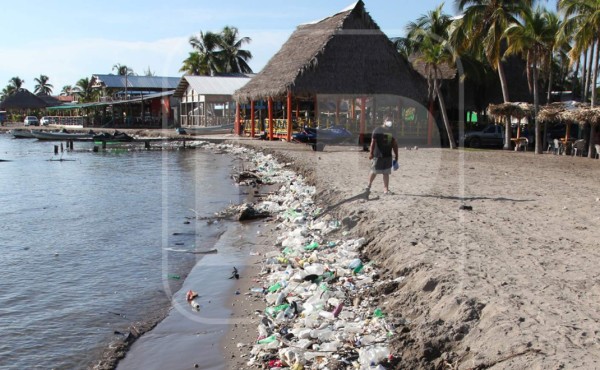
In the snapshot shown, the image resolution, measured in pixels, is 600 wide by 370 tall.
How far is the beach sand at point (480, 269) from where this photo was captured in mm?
4887

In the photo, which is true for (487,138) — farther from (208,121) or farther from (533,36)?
(208,121)

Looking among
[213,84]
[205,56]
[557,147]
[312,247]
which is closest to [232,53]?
[205,56]

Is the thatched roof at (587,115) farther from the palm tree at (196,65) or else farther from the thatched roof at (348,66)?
the palm tree at (196,65)

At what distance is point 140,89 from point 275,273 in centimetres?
6465

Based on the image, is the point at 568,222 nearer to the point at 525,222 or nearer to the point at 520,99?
the point at 525,222

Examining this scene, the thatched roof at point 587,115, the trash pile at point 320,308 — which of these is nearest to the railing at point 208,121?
the thatched roof at point 587,115

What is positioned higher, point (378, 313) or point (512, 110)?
point (512, 110)

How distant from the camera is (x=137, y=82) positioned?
69.9m

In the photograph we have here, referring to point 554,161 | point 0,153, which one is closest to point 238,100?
point 0,153

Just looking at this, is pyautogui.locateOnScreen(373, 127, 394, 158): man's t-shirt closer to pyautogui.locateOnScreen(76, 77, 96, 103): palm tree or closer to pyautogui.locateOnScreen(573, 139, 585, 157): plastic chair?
pyautogui.locateOnScreen(573, 139, 585, 157): plastic chair

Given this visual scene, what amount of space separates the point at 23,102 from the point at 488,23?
72.0 meters

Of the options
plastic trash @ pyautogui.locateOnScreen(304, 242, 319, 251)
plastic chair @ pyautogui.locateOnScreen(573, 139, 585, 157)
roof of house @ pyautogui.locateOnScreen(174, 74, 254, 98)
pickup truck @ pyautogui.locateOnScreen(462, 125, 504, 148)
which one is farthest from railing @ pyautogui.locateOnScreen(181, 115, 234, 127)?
plastic trash @ pyautogui.locateOnScreen(304, 242, 319, 251)

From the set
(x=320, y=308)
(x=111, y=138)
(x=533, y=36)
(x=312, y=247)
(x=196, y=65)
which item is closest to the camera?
(x=320, y=308)

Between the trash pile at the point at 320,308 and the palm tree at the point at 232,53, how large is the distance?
56.3 m
